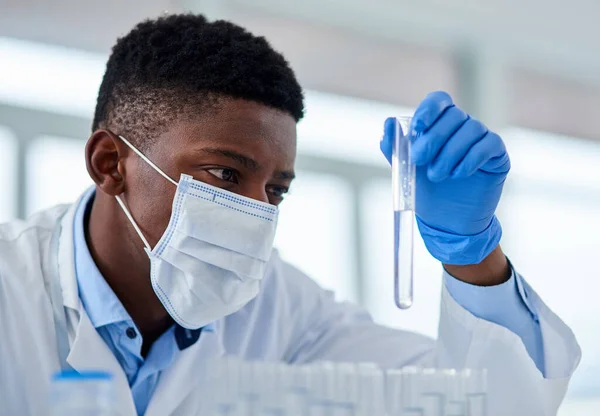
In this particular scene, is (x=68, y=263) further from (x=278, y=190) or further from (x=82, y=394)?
(x=82, y=394)

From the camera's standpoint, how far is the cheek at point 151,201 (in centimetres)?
170

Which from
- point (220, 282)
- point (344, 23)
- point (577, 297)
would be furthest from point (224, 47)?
point (577, 297)

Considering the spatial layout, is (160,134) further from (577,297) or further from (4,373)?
(577,297)

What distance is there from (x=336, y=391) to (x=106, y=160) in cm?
92

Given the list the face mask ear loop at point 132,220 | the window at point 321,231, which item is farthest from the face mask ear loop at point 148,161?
the window at point 321,231

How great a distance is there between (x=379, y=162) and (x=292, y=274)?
2685 millimetres

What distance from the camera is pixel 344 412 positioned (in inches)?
44.7

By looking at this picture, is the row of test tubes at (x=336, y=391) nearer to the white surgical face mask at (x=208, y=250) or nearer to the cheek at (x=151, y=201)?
the white surgical face mask at (x=208, y=250)

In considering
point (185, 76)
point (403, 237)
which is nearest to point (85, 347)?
point (185, 76)

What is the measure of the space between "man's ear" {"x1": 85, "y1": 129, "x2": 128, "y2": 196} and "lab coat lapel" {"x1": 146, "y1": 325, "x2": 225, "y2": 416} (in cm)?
41

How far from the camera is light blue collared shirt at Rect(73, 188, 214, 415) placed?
1.70 meters

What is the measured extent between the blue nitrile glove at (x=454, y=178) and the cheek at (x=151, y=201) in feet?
1.71

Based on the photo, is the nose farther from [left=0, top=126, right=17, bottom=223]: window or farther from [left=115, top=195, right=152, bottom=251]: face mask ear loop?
[left=0, top=126, right=17, bottom=223]: window

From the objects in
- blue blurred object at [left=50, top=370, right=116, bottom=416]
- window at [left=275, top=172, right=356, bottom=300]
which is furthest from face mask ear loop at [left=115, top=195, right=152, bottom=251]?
window at [left=275, top=172, right=356, bottom=300]
